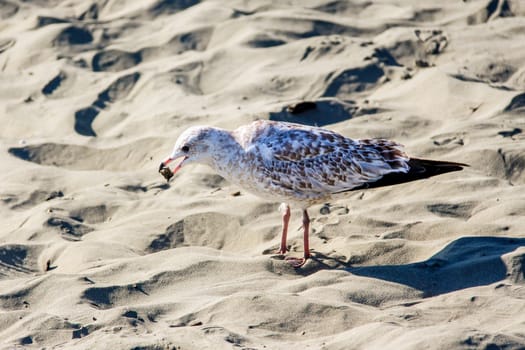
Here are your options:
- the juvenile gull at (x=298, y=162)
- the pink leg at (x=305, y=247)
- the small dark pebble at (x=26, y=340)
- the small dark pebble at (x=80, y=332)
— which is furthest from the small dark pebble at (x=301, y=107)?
the small dark pebble at (x=26, y=340)

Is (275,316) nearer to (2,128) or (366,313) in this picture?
(366,313)

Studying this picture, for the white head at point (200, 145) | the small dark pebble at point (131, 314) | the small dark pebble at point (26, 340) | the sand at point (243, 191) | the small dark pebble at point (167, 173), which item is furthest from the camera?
the small dark pebble at point (167, 173)

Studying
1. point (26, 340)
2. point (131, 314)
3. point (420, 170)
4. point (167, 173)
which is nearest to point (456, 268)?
point (420, 170)

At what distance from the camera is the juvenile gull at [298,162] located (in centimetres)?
661

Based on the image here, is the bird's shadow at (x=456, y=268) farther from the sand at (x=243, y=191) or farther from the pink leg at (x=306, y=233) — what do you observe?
the pink leg at (x=306, y=233)

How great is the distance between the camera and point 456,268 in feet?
18.9

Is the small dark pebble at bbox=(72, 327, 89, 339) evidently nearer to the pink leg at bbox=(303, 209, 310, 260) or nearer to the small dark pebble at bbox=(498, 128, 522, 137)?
the pink leg at bbox=(303, 209, 310, 260)

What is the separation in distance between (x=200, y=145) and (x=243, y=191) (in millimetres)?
1003

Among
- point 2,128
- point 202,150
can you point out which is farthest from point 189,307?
point 2,128

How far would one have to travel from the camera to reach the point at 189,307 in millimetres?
5613

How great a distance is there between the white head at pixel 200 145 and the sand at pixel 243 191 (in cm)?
55

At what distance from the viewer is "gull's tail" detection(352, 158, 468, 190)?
254 inches

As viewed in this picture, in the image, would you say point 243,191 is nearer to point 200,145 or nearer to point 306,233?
point 200,145

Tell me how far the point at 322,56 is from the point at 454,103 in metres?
1.72
